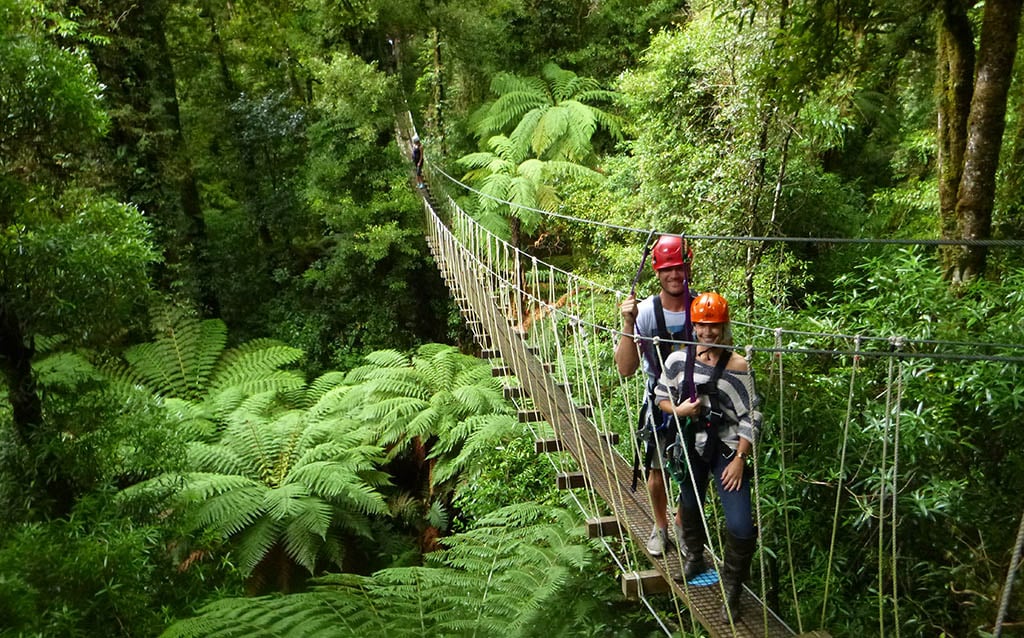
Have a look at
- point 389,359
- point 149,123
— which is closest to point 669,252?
point 389,359

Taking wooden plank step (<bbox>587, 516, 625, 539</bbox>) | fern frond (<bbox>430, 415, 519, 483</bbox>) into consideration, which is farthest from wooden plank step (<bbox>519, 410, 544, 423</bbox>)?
fern frond (<bbox>430, 415, 519, 483</bbox>)

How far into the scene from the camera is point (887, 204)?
426 centimetres

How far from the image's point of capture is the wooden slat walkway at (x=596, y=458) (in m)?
1.34

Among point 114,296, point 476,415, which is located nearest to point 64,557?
point 114,296

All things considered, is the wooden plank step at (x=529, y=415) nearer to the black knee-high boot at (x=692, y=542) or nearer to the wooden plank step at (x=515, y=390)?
the wooden plank step at (x=515, y=390)

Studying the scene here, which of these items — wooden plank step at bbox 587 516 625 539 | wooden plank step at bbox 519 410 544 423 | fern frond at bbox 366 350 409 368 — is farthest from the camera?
fern frond at bbox 366 350 409 368

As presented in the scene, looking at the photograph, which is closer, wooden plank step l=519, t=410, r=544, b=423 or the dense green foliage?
the dense green foliage

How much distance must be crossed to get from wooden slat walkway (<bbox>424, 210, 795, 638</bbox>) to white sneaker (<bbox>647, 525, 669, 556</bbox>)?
0.02 meters

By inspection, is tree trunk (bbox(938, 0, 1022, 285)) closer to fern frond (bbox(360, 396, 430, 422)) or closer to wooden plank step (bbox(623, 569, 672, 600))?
wooden plank step (bbox(623, 569, 672, 600))

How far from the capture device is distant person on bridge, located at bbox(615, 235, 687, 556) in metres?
1.48

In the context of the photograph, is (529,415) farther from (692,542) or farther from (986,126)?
(986,126)

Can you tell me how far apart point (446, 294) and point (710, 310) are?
5.50 metres

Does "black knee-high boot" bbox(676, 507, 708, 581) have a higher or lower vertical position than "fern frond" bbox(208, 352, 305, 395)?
higher

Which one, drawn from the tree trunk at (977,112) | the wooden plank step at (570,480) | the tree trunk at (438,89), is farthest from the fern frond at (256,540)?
the tree trunk at (438,89)
